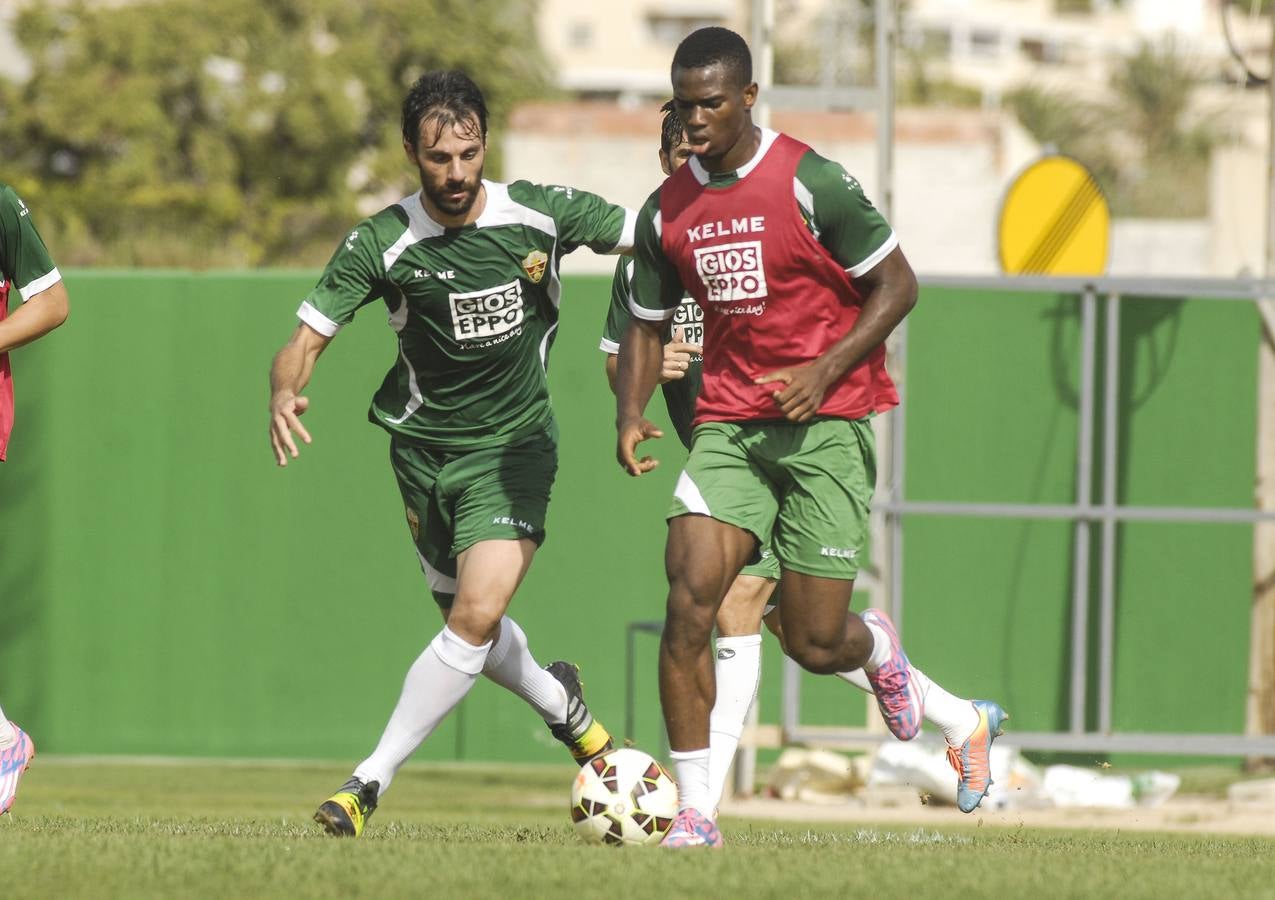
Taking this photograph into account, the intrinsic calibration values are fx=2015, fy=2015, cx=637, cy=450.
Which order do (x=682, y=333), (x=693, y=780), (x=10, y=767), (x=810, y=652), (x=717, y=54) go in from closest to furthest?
1. (x=717, y=54)
2. (x=693, y=780)
3. (x=810, y=652)
4. (x=10, y=767)
5. (x=682, y=333)

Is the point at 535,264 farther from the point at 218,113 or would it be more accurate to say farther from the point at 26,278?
the point at 218,113

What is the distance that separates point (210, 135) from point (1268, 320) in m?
28.1

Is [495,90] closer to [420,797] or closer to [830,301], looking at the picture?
[420,797]

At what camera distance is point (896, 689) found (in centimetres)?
757

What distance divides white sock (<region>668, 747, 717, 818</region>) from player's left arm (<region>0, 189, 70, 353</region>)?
2755mm

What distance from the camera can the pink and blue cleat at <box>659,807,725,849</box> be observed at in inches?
254

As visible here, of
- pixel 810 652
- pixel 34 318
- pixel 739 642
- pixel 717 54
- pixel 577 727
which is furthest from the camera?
pixel 577 727

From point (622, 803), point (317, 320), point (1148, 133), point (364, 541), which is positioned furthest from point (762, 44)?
point (1148, 133)

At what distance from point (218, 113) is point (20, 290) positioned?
3182cm

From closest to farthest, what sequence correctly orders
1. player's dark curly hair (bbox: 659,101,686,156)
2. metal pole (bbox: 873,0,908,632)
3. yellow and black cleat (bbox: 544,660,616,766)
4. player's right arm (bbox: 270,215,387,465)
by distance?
player's right arm (bbox: 270,215,387,465), player's dark curly hair (bbox: 659,101,686,156), yellow and black cleat (bbox: 544,660,616,766), metal pole (bbox: 873,0,908,632)

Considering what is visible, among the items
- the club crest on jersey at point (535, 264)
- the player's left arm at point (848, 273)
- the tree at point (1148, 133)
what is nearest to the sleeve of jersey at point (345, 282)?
the club crest on jersey at point (535, 264)

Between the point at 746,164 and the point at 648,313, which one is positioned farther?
the point at 648,313

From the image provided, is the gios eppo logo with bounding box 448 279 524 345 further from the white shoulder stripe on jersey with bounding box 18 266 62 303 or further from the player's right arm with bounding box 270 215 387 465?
the white shoulder stripe on jersey with bounding box 18 266 62 303

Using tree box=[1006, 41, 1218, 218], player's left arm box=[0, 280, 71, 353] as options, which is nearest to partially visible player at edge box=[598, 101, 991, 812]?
player's left arm box=[0, 280, 71, 353]
